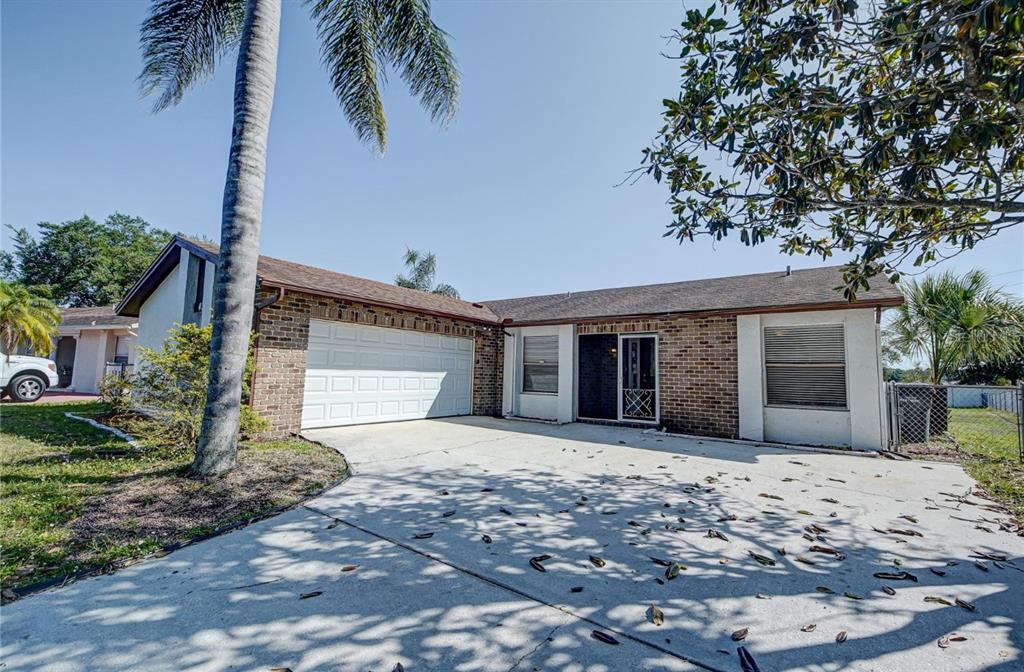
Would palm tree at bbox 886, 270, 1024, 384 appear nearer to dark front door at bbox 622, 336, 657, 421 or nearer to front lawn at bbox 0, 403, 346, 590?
dark front door at bbox 622, 336, 657, 421

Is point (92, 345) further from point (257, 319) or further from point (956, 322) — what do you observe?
point (956, 322)

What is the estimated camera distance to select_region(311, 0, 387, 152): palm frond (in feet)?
26.0

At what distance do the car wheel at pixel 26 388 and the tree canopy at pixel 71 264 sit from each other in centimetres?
1846

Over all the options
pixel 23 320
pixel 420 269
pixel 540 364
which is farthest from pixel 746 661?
pixel 420 269

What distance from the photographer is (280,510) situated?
411cm

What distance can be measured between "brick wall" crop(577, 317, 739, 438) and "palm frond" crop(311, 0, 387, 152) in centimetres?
728

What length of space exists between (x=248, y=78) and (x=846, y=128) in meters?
6.91

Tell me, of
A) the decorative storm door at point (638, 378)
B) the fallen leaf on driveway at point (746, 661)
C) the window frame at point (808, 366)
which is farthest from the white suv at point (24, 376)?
the window frame at point (808, 366)

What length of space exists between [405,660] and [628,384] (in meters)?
9.37

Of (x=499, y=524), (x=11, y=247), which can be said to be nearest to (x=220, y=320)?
(x=499, y=524)

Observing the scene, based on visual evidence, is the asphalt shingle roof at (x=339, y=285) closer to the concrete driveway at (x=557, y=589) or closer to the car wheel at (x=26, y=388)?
the concrete driveway at (x=557, y=589)

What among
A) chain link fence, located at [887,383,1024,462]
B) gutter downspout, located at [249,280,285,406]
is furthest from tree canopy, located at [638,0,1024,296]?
gutter downspout, located at [249,280,285,406]

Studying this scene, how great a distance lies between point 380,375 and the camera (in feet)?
31.4

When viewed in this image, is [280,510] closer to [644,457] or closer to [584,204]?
[644,457]
